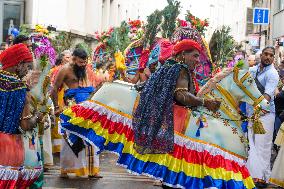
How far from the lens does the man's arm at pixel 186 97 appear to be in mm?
6609

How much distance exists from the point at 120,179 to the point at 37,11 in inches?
695

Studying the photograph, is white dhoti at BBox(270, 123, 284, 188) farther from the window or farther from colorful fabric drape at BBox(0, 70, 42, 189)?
the window

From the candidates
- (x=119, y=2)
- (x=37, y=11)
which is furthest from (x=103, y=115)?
(x=119, y=2)

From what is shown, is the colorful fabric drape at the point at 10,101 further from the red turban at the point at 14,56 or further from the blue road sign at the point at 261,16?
the blue road sign at the point at 261,16

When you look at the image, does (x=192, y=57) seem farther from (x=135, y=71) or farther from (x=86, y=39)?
(x=86, y=39)

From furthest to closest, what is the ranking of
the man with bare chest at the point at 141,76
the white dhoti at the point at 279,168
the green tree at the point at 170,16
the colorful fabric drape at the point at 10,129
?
1. the man with bare chest at the point at 141,76
2. the green tree at the point at 170,16
3. the white dhoti at the point at 279,168
4. the colorful fabric drape at the point at 10,129

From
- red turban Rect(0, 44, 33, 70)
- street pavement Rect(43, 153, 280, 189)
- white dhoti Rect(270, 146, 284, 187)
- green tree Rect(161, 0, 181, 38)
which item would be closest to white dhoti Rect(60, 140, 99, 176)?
street pavement Rect(43, 153, 280, 189)

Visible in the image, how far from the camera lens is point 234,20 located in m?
76.1

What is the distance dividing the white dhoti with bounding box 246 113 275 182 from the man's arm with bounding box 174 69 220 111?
350 centimetres

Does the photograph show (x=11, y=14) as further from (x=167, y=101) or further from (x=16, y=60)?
(x=16, y=60)

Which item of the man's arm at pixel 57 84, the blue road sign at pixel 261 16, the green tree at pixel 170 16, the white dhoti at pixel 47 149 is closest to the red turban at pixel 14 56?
the man's arm at pixel 57 84

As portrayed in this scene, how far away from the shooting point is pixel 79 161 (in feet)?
32.4

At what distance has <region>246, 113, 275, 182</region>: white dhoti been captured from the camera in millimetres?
10258

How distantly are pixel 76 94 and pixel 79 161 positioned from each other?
993mm
